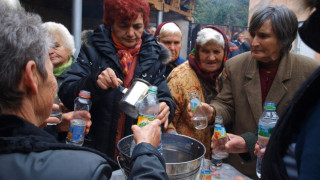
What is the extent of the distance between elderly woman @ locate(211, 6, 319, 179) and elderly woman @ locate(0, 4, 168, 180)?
1.35 meters

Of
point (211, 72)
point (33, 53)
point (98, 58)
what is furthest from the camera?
point (211, 72)

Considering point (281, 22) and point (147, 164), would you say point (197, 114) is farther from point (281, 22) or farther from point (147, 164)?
point (147, 164)

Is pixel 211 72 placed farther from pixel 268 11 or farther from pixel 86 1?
pixel 86 1

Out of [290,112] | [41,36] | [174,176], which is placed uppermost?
[41,36]

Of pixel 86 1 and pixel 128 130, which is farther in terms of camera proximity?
pixel 86 1

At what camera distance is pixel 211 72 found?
2781mm

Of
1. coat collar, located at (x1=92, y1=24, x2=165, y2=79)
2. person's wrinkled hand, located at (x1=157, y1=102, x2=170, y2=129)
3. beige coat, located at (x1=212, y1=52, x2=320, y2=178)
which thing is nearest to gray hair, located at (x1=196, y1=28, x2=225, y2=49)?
beige coat, located at (x1=212, y1=52, x2=320, y2=178)

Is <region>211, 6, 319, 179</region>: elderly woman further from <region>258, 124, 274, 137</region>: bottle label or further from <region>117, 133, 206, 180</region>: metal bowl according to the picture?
<region>117, 133, 206, 180</region>: metal bowl

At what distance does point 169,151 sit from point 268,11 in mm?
1469

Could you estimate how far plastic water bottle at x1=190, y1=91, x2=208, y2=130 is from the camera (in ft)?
7.43

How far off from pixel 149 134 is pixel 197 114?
3.86 ft

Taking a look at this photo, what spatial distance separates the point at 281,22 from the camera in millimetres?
2158

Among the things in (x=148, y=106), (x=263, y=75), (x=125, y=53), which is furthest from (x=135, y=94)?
(x=263, y=75)

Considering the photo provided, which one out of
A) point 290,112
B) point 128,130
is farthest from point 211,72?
point 290,112
